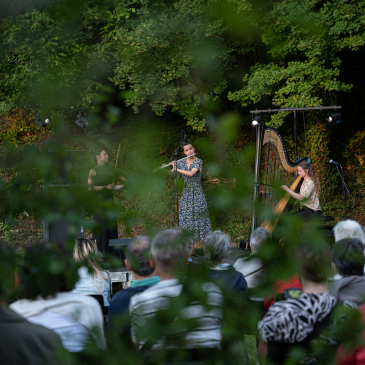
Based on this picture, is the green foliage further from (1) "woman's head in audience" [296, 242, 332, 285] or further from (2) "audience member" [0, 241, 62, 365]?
(1) "woman's head in audience" [296, 242, 332, 285]

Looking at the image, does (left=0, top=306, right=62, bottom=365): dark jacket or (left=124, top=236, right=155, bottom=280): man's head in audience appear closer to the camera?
(left=124, top=236, right=155, bottom=280): man's head in audience

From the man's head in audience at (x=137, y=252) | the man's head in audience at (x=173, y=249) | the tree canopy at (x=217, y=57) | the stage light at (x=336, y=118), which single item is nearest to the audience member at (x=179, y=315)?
the man's head in audience at (x=173, y=249)

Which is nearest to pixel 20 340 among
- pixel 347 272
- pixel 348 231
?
pixel 347 272

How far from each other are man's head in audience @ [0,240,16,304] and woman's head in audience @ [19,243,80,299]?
2cm

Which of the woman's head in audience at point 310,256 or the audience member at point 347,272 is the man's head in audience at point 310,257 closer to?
the woman's head in audience at point 310,256

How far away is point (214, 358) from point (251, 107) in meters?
9.04

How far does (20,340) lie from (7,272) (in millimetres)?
465

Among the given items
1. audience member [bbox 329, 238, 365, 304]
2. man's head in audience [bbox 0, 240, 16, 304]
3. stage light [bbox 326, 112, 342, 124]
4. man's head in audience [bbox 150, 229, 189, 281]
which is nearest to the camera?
man's head in audience [bbox 150, 229, 189, 281]

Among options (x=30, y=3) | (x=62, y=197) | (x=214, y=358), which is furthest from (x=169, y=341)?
(x=30, y=3)

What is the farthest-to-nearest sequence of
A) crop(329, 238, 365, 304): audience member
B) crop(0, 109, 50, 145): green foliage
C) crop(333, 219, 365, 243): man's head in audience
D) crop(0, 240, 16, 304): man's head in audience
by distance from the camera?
crop(0, 109, 50, 145): green foliage < crop(333, 219, 365, 243): man's head in audience < crop(329, 238, 365, 304): audience member < crop(0, 240, 16, 304): man's head in audience

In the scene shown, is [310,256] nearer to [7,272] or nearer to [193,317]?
[193,317]

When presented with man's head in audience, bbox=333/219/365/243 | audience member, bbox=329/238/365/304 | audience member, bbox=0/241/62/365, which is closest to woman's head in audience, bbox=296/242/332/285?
audience member, bbox=0/241/62/365

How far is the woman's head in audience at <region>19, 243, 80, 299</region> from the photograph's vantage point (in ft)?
2.21

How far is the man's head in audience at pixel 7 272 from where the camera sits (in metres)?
0.67
